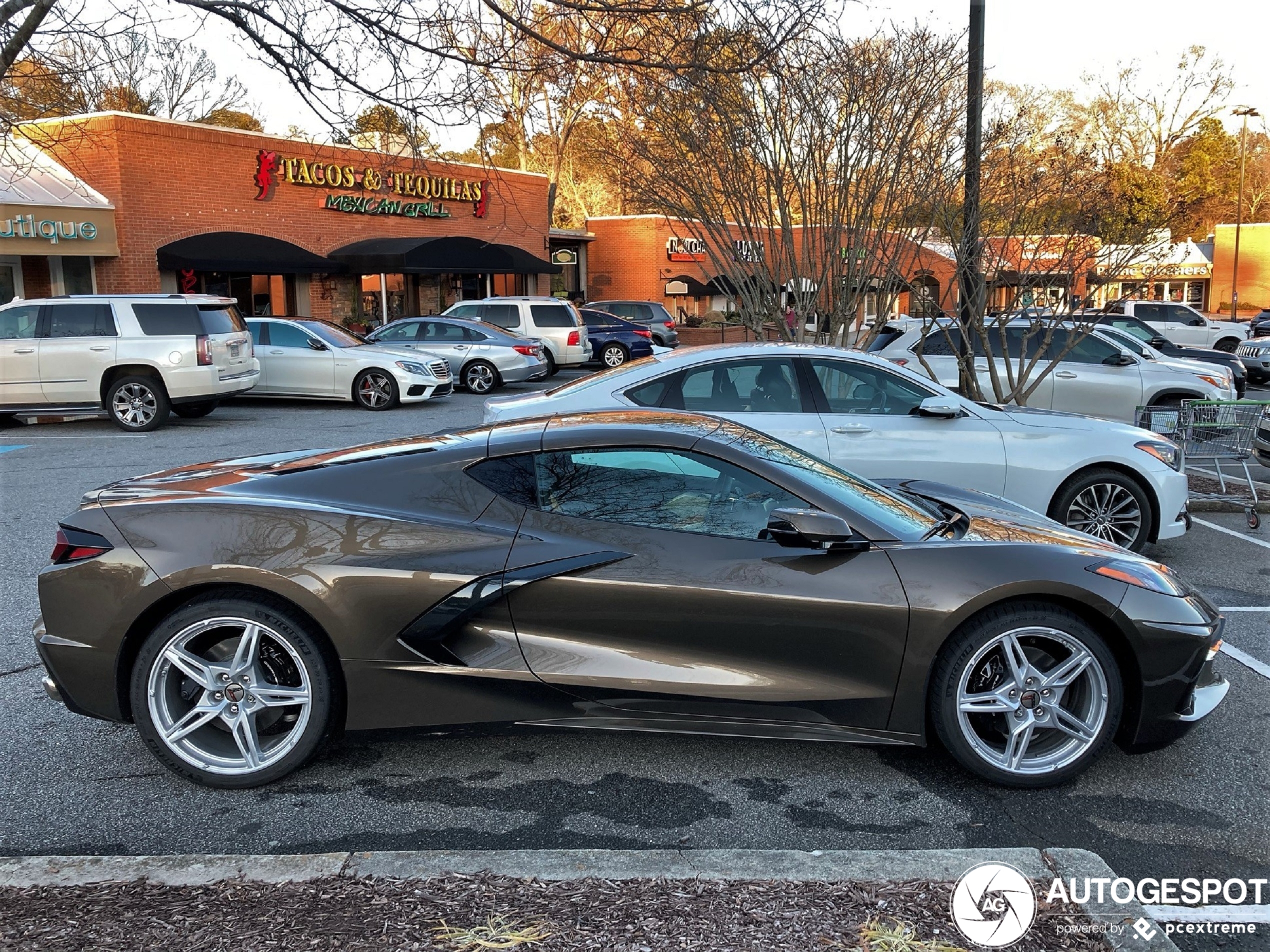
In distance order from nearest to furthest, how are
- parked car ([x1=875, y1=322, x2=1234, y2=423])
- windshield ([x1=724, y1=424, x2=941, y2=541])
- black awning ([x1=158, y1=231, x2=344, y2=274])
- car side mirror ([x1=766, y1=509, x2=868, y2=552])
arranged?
car side mirror ([x1=766, y1=509, x2=868, y2=552]) → windshield ([x1=724, y1=424, x2=941, y2=541]) → parked car ([x1=875, y1=322, x2=1234, y2=423]) → black awning ([x1=158, y1=231, x2=344, y2=274])

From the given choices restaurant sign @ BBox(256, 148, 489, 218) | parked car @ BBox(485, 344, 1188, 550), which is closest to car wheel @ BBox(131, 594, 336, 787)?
parked car @ BBox(485, 344, 1188, 550)

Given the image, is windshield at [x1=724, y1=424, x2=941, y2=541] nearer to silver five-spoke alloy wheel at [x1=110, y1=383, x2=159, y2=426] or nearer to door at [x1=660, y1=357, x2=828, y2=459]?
door at [x1=660, y1=357, x2=828, y2=459]

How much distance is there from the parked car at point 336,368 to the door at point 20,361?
13.0 ft

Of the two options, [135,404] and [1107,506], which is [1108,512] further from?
[135,404]

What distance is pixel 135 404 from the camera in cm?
1484

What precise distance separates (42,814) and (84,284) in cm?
2244

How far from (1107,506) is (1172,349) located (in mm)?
15164

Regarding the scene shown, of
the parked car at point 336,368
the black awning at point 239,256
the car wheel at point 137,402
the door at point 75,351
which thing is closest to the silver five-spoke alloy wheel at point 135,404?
the car wheel at point 137,402

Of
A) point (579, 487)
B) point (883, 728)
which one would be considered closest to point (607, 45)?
point (579, 487)

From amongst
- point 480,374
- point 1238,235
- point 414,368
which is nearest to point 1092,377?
point 414,368

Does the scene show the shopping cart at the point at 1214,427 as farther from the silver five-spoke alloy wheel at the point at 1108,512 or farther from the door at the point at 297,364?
the door at the point at 297,364

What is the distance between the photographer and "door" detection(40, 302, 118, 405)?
Answer: 47.6 ft

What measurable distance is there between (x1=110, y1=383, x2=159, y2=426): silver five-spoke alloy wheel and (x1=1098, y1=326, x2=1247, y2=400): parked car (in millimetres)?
12844

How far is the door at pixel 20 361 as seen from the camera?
47.4 ft
